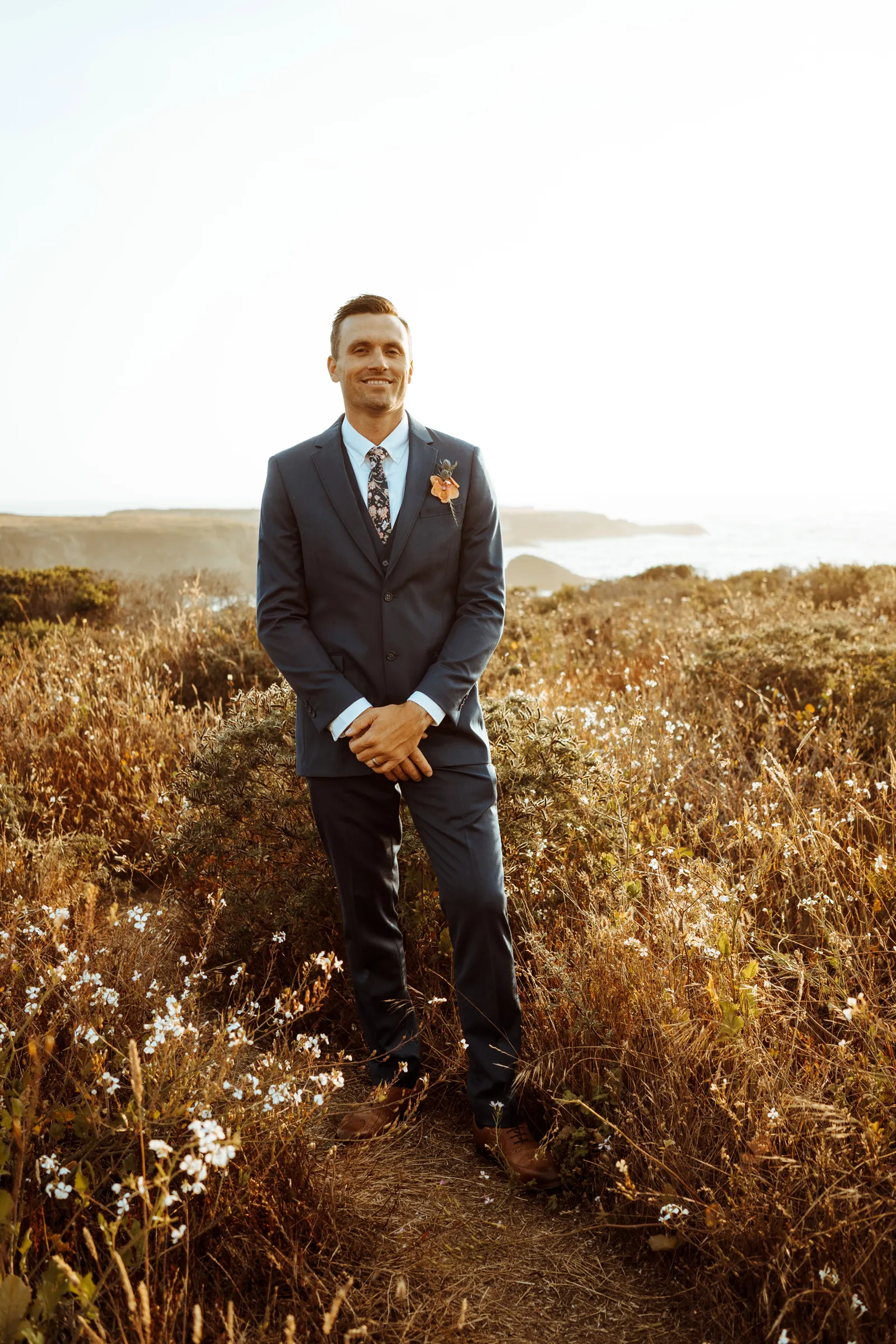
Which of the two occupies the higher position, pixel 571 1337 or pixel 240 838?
pixel 240 838

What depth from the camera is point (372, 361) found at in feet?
9.28

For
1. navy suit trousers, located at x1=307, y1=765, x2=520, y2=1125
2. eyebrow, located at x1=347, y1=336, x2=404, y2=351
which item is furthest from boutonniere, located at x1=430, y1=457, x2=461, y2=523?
navy suit trousers, located at x1=307, y1=765, x2=520, y2=1125

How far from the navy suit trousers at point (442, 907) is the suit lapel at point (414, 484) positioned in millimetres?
724

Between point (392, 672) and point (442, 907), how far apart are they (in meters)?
0.75

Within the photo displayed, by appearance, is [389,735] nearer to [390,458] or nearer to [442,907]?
[442,907]

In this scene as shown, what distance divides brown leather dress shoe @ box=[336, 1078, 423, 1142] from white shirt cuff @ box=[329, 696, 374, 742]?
3.61 feet

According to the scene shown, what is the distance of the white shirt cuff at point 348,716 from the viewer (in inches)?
106

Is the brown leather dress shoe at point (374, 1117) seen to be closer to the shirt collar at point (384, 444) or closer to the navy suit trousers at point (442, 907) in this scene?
the navy suit trousers at point (442, 907)

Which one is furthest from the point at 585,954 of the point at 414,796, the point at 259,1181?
the point at 259,1181

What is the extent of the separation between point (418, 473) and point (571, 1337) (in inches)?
92.5

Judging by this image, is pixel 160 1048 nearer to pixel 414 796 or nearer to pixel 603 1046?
pixel 414 796

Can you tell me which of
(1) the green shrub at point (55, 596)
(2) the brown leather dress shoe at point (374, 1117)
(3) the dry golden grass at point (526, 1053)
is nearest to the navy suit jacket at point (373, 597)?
(3) the dry golden grass at point (526, 1053)

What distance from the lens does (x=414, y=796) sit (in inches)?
111

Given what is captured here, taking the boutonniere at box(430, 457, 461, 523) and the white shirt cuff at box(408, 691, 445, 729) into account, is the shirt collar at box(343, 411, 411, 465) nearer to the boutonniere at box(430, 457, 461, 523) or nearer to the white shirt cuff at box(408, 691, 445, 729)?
the boutonniere at box(430, 457, 461, 523)
